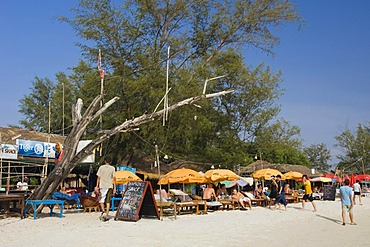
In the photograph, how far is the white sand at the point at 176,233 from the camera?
9.29 metres

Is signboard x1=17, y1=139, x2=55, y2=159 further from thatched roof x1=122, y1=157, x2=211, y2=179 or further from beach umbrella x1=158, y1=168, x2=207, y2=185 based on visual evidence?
thatched roof x1=122, y1=157, x2=211, y2=179

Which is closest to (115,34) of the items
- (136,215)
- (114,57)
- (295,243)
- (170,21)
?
(114,57)

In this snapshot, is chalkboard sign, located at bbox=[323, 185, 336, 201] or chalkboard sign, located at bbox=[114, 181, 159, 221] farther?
chalkboard sign, located at bbox=[323, 185, 336, 201]

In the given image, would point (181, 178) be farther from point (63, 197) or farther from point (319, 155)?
point (319, 155)

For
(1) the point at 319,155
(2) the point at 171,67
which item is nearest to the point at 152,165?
(2) the point at 171,67

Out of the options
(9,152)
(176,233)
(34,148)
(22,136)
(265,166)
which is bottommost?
(176,233)

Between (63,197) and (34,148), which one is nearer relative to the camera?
(63,197)

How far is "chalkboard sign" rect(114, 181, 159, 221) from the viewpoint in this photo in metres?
13.0

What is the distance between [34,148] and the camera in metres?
20.6

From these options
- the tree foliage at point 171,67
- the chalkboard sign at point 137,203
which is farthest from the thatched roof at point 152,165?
the chalkboard sign at point 137,203

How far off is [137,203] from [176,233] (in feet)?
8.65

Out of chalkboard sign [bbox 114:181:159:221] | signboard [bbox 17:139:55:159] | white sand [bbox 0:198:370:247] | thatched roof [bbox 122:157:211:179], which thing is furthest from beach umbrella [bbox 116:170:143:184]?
thatched roof [bbox 122:157:211:179]

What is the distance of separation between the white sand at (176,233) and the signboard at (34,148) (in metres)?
6.85

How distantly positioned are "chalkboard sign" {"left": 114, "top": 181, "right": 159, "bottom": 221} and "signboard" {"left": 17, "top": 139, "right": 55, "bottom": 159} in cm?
755
